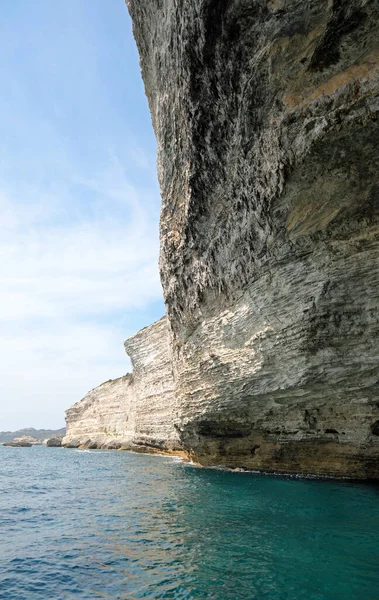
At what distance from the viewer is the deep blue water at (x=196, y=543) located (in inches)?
230

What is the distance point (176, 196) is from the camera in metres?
18.4

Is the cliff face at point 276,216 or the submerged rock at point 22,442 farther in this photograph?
the submerged rock at point 22,442

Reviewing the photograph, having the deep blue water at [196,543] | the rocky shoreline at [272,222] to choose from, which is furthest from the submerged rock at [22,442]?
the deep blue water at [196,543]

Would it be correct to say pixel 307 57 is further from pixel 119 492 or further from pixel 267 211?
pixel 119 492

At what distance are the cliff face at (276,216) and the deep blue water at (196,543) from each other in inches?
116

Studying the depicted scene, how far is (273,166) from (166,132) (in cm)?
758

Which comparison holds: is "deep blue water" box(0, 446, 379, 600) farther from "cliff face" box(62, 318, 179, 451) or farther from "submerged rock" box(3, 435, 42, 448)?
"submerged rock" box(3, 435, 42, 448)

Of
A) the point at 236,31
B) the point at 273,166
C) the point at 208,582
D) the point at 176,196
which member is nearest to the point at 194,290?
the point at 176,196

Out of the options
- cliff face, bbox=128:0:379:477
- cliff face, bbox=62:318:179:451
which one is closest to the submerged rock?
cliff face, bbox=62:318:179:451

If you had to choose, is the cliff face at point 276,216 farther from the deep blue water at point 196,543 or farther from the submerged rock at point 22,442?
the submerged rock at point 22,442

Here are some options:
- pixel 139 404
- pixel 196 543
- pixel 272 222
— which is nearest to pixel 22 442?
pixel 139 404

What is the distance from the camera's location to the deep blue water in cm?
584

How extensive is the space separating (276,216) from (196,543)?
925cm

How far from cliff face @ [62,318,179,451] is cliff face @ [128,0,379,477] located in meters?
9.02
